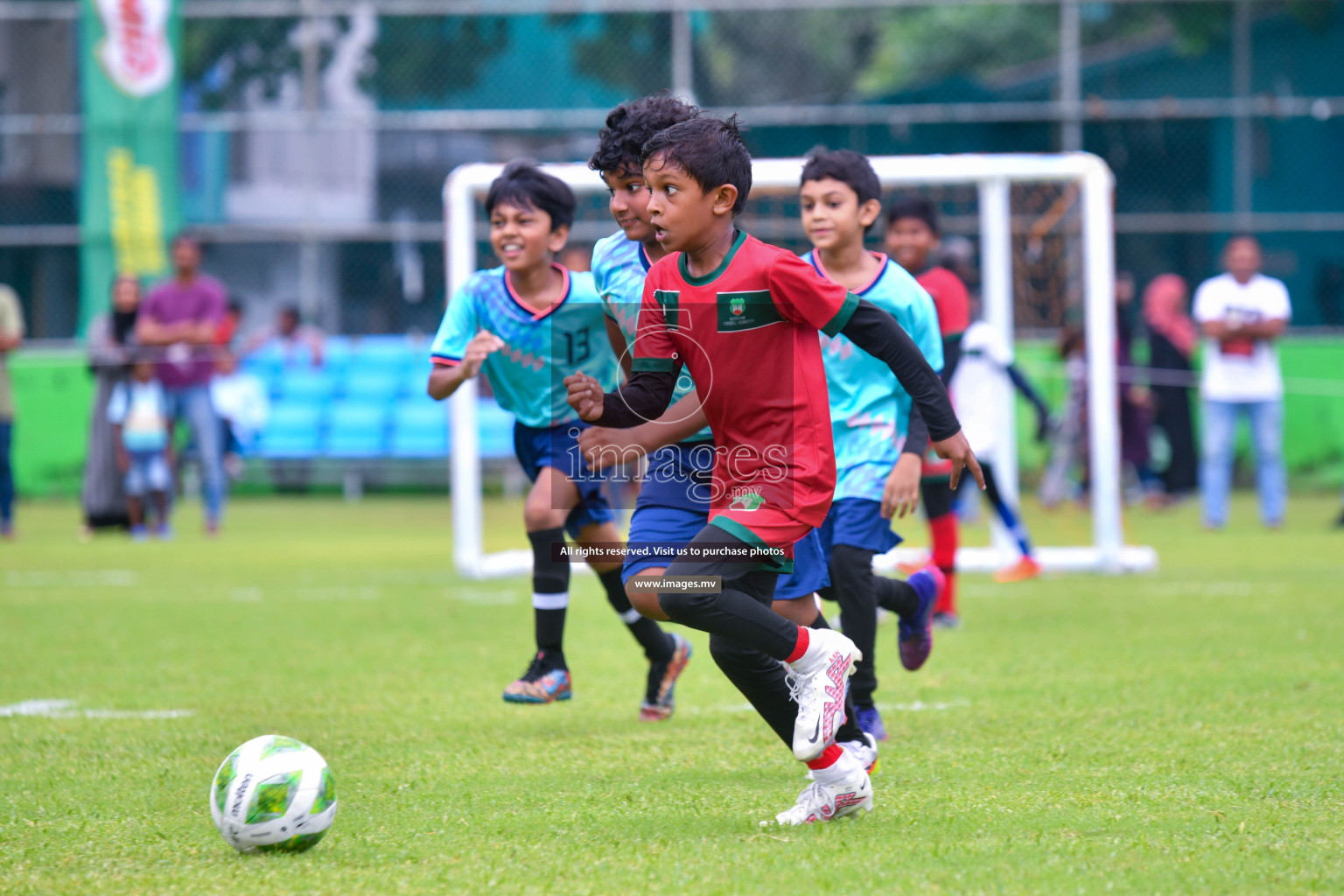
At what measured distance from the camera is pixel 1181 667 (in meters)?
5.49

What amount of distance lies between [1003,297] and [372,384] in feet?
27.3

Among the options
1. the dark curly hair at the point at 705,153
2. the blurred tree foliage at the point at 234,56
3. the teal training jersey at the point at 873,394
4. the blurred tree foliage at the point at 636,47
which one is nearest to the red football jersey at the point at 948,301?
the teal training jersey at the point at 873,394

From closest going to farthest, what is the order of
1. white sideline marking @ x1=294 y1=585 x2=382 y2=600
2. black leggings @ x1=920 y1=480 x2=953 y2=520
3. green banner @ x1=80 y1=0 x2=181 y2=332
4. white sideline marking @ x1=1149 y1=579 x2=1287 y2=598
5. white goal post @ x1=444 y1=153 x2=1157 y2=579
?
black leggings @ x1=920 y1=480 x2=953 y2=520 → white sideline marking @ x1=1149 y1=579 x2=1287 y2=598 → white sideline marking @ x1=294 y1=585 x2=382 y2=600 → white goal post @ x1=444 y1=153 x2=1157 y2=579 → green banner @ x1=80 y1=0 x2=181 y2=332

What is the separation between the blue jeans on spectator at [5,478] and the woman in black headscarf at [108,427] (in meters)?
0.53

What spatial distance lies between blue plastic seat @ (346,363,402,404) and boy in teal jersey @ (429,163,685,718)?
415 inches

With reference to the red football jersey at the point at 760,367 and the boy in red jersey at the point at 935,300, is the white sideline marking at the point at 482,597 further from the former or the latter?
the red football jersey at the point at 760,367

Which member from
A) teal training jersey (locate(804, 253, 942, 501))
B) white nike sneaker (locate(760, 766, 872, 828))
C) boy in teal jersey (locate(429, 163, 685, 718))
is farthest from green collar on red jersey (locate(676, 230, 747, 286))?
boy in teal jersey (locate(429, 163, 685, 718))

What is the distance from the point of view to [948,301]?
5652 mm

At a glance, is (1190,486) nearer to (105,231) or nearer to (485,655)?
(485,655)

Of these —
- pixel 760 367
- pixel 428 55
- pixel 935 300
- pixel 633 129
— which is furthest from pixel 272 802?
pixel 428 55

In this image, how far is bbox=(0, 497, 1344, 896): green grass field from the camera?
9.91 ft

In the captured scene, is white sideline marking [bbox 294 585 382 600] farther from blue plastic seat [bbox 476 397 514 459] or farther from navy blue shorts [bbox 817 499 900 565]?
blue plastic seat [bbox 476 397 514 459]

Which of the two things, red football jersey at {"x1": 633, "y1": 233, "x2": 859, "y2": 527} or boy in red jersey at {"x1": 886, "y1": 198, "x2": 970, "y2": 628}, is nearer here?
red football jersey at {"x1": 633, "y1": 233, "x2": 859, "y2": 527}

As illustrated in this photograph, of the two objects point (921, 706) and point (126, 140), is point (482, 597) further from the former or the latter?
point (126, 140)
